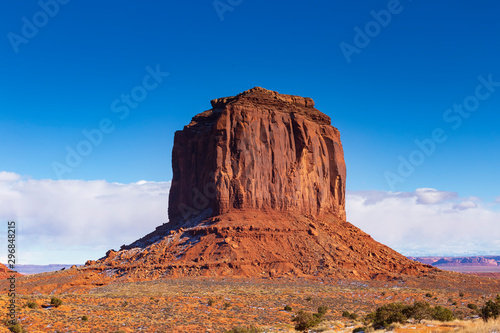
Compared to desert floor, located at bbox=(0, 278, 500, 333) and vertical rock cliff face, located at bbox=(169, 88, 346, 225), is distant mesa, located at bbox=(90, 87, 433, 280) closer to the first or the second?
vertical rock cliff face, located at bbox=(169, 88, 346, 225)

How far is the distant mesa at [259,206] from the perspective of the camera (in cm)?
6341

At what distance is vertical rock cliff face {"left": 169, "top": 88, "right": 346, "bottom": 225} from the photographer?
74938 millimetres

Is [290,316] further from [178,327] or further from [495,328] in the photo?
[495,328]

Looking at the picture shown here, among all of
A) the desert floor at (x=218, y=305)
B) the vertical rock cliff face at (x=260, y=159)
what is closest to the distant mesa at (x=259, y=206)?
the vertical rock cliff face at (x=260, y=159)

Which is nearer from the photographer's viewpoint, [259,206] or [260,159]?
[259,206]

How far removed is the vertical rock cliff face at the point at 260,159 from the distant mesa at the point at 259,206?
0.58 feet

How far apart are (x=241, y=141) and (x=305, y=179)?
45.6 ft

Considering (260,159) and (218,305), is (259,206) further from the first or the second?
(218,305)

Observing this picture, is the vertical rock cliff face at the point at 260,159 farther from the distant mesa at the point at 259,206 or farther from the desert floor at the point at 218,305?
the desert floor at the point at 218,305

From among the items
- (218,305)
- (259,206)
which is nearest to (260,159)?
(259,206)

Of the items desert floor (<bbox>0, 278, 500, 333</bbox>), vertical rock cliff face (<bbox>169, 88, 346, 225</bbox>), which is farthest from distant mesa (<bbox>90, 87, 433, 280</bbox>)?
desert floor (<bbox>0, 278, 500, 333</bbox>)

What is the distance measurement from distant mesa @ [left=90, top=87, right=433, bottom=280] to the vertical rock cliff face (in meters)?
0.18

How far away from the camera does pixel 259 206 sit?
74188 mm

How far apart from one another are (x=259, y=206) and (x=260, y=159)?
8407 millimetres
